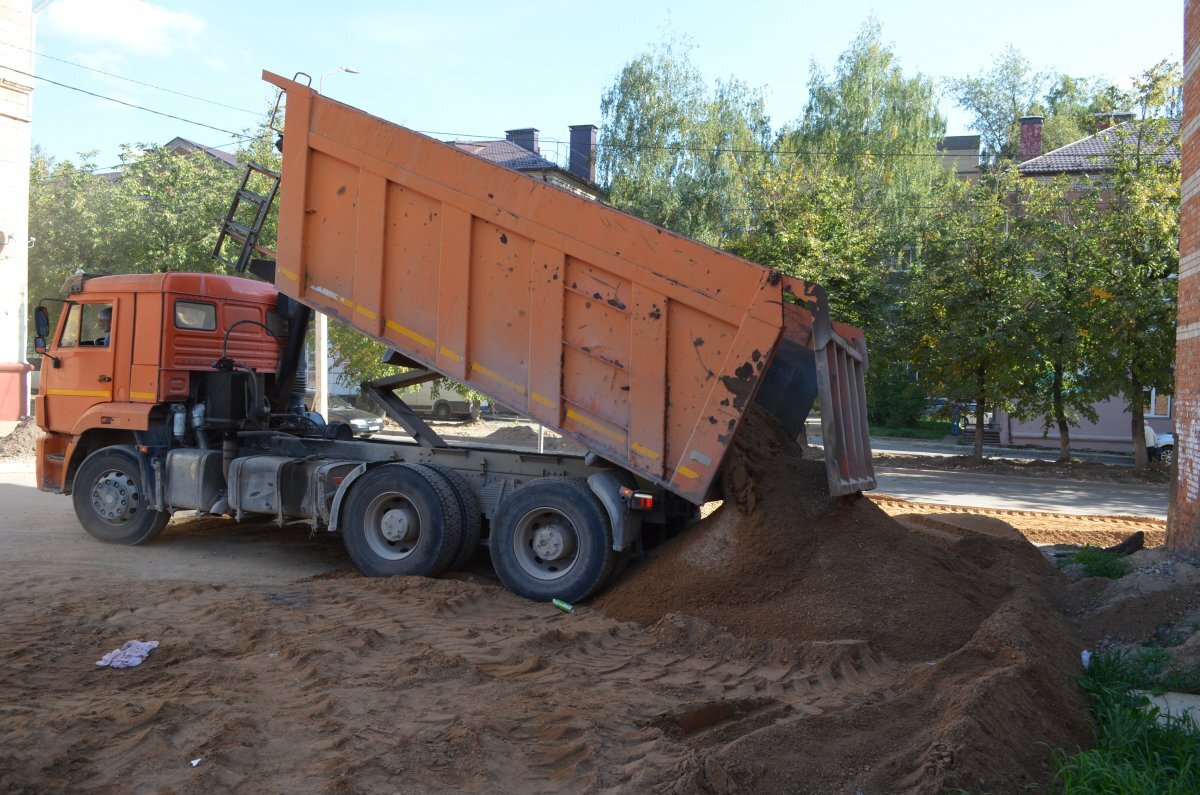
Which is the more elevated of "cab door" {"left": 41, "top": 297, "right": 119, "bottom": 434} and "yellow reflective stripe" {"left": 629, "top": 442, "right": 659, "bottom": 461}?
"cab door" {"left": 41, "top": 297, "right": 119, "bottom": 434}

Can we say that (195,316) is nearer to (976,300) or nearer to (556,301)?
(556,301)

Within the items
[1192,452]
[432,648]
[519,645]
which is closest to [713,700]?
[519,645]

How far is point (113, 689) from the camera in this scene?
5234 mm

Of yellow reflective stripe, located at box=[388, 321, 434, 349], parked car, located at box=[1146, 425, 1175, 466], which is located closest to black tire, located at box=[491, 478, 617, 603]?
yellow reflective stripe, located at box=[388, 321, 434, 349]

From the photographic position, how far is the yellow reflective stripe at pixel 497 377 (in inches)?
305

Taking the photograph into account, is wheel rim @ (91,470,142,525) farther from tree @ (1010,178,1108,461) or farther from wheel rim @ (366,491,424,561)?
tree @ (1010,178,1108,461)

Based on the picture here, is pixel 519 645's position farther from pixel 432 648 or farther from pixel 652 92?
pixel 652 92

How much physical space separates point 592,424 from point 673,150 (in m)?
29.2

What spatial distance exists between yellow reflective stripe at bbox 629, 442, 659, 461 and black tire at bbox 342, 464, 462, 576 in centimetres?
184

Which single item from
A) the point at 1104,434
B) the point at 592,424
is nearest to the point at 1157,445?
the point at 1104,434

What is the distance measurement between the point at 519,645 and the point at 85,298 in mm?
6743

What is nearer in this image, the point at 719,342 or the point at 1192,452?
the point at 719,342

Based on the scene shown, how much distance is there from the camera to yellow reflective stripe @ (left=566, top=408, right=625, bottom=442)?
289 inches

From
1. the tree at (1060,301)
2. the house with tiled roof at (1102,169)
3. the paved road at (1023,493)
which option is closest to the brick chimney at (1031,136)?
the house with tiled roof at (1102,169)
